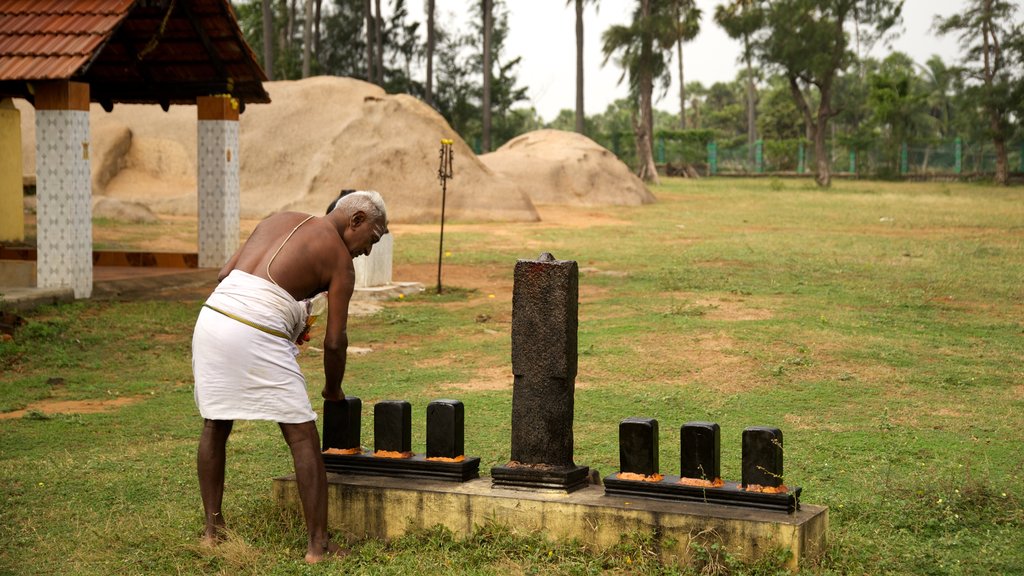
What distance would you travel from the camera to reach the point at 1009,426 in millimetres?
7043

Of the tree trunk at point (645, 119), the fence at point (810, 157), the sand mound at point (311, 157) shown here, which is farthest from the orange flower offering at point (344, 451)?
the fence at point (810, 157)

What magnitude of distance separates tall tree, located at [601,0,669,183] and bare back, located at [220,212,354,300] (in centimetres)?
4187

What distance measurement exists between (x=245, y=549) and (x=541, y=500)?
1.21m

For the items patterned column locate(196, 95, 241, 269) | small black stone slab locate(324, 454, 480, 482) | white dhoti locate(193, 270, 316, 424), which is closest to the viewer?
white dhoti locate(193, 270, 316, 424)

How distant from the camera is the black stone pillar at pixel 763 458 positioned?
4484 millimetres

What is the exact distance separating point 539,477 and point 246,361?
125cm

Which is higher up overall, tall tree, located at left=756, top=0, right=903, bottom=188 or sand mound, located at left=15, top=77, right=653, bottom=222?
tall tree, located at left=756, top=0, right=903, bottom=188

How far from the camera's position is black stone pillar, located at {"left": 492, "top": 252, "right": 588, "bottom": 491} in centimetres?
475

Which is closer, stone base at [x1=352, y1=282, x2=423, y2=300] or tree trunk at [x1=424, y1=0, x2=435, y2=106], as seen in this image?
stone base at [x1=352, y1=282, x2=423, y2=300]

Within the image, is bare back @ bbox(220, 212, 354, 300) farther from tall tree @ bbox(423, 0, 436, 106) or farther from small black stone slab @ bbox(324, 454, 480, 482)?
tall tree @ bbox(423, 0, 436, 106)

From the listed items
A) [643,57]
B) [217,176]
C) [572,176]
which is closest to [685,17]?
[643,57]

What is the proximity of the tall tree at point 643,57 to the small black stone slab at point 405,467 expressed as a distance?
4168 centimetres

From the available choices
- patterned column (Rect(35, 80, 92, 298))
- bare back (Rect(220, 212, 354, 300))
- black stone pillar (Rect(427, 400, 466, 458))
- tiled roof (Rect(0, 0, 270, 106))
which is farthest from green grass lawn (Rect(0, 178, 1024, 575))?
tiled roof (Rect(0, 0, 270, 106))

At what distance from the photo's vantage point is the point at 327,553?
470 centimetres
